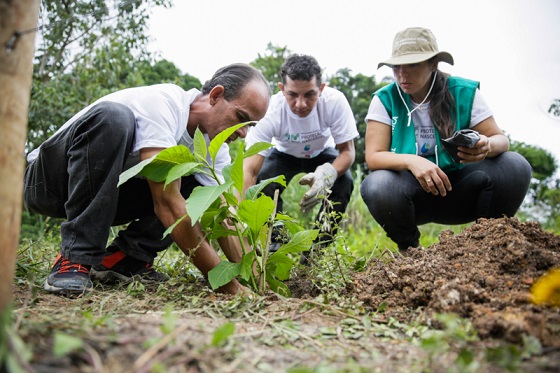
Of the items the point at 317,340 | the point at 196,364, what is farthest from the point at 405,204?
the point at 196,364

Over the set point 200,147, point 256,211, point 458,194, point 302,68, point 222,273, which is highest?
point 302,68

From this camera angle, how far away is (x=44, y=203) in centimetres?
209

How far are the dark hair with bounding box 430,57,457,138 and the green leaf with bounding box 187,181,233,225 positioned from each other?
1.47 metres

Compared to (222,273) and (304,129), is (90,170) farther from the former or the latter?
(304,129)

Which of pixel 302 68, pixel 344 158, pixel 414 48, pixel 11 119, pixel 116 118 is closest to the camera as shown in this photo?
pixel 11 119

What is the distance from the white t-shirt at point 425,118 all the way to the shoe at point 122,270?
1478 millimetres

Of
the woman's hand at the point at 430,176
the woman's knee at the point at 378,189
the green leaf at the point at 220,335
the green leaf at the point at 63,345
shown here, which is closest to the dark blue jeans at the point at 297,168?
the woman's knee at the point at 378,189

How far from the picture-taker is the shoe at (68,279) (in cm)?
168

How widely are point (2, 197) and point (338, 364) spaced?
0.77 meters

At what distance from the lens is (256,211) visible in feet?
5.02

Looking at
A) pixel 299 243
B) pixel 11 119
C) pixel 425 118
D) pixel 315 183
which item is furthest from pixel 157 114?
pixel 425 118

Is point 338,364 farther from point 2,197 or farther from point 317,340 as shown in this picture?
point 2,197

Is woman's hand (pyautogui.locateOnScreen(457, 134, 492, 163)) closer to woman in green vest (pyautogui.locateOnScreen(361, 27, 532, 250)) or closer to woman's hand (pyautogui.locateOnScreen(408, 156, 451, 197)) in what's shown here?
woman in green vest (pyautogui.locateOnScreen(361, 27, 532, 250))

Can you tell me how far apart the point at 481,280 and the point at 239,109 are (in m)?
1.26
